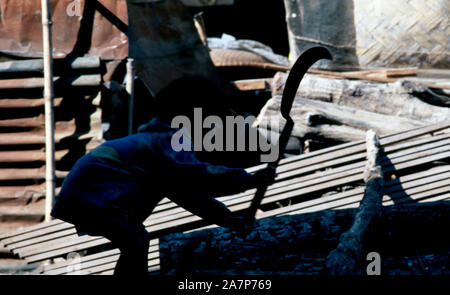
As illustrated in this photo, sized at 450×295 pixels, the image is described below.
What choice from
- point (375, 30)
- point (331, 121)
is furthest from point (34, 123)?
point (375, 30)

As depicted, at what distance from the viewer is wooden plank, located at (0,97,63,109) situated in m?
7.58

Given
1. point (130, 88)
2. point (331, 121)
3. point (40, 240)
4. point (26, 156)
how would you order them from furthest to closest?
point (130, 88) → point (331, 121) → point (26, 156) → point (40, 240)

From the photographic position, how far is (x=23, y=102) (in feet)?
25.0

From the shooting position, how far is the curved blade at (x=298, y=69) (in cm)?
427

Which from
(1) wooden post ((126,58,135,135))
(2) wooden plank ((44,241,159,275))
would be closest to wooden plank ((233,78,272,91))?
(1) wooden post ((126,58,135,135))

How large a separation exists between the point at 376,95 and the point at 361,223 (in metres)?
3.74

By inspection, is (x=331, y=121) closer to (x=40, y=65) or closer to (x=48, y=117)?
(x=48, y=117)

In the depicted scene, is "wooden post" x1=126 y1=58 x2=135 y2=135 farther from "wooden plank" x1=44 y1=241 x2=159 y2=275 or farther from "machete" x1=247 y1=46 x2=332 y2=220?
"machete" x1=247 y1=46 x2=332 y2=220

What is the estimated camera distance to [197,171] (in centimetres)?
419

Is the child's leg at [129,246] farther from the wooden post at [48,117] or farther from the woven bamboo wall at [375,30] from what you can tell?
the woven bamboo wall at [375,30]

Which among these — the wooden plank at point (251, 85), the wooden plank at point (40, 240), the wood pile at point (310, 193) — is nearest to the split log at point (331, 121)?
the wood pile at point (310, 193)

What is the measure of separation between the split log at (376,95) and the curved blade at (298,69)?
3832 mm

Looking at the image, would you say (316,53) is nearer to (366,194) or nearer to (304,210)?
(366,194)

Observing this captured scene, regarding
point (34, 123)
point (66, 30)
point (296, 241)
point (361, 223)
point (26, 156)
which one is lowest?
point (296, 241)
